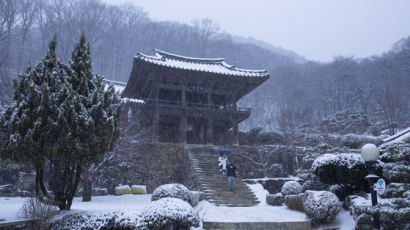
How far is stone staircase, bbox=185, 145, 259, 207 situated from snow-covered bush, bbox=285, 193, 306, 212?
1.66 m

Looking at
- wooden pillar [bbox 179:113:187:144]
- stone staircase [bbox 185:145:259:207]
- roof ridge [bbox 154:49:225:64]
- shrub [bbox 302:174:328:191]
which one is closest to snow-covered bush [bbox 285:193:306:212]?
shrub [bbox 302:174:328:191]

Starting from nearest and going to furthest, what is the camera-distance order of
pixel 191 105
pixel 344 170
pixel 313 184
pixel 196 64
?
pixel 344 170 < pixel 313 184 < pixel 191 105 < pixel 196 64

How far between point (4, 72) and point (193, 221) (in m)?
16.1

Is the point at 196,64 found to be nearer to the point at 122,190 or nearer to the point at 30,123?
the point at 122,190

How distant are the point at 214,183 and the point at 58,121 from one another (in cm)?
779

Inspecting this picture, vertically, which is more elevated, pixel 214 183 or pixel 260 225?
pixel 214 183

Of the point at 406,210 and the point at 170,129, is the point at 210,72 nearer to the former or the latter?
the point at 170,129

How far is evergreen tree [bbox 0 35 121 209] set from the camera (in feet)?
24.0

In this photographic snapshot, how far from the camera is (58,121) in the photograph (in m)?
7.41

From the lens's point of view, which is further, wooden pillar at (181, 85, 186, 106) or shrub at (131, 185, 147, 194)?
wooden pillar at (181, 85, 186, 106)

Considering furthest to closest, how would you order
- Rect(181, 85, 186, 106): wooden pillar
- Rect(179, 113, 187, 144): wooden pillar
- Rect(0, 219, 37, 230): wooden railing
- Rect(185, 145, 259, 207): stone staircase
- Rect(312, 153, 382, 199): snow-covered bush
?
1. Rect(181, 85, 186, 106): wooden pillar
2. Rect(179, 113, 187, 144): wooden pillar
3. Rect(185, 145, 259, 207): stone staircase
4. Rect(312, 153, 382, 199): snow-covered bush
5. Rect(0, 219, 37, 230): wooden railing

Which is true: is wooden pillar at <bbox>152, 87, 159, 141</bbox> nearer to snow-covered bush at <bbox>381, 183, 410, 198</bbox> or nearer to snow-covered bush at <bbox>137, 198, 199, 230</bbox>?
snow-covered bush at <bbox>137, 198, 199, 230</bbox>

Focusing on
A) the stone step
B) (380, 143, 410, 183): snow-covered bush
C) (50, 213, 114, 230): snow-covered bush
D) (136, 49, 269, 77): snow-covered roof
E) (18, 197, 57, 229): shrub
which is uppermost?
(136, 49, 269, 77): snow-covered roof

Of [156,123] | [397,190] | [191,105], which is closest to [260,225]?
[397,190]
